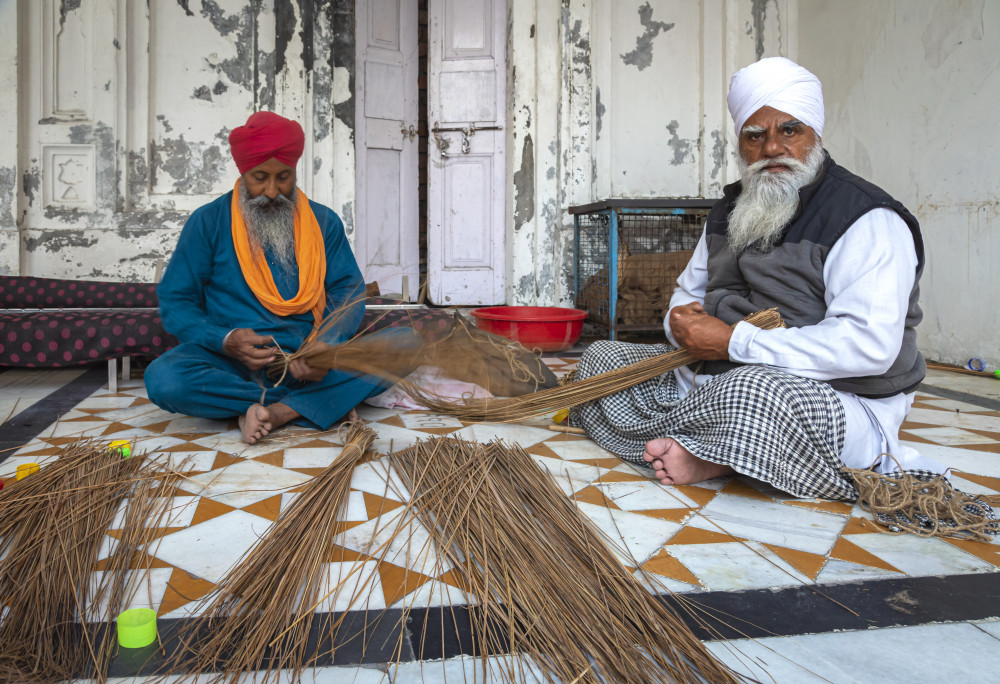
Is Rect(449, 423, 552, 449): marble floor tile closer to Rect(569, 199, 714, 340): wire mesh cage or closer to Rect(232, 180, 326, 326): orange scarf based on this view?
Rect(232, 180, 326, 326): orange scarf

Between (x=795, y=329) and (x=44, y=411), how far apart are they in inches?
103

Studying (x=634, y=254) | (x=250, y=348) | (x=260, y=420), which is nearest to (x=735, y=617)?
(x=260, y=420)

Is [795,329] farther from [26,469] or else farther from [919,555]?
[26,469]

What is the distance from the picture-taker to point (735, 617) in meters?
1.20

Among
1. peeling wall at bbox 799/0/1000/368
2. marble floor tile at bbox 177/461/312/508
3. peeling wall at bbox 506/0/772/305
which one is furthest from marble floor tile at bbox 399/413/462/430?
peeling wall at bbox 799/0/1000/368

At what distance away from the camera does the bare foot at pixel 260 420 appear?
2.24 m

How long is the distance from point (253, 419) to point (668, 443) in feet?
4.12

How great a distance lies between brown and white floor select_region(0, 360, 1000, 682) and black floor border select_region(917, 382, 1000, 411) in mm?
568

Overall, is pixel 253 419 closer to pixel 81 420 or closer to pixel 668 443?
pixel 81 420

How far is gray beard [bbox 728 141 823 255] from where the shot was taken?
194 centimetres

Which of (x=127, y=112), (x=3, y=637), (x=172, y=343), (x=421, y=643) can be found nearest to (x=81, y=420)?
(x=172, y=343)

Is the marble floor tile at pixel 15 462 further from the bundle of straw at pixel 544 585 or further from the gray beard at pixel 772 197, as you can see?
the gray beard at pixel 772 197

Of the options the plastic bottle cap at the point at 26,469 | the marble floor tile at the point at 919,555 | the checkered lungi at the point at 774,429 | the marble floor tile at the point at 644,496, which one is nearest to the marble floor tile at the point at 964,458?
the checkered lungi at the point at 774,429

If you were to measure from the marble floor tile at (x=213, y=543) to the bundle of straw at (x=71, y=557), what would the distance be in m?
0.05
